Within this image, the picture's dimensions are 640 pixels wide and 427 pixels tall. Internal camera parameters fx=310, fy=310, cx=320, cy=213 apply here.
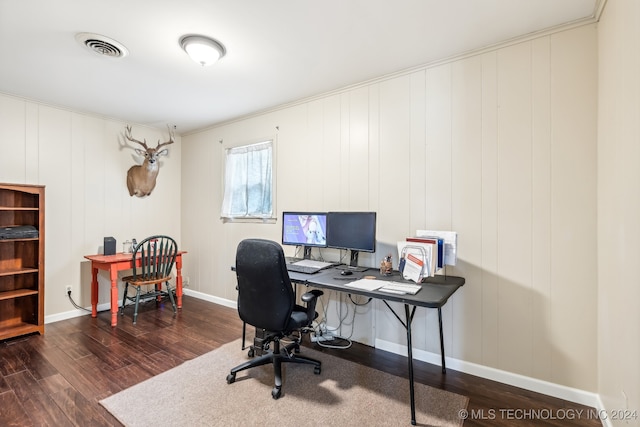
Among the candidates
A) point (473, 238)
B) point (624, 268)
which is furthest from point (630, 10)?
point (473, 238)

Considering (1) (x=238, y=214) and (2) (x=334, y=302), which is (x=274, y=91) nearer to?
(1) (x=238, y=214)

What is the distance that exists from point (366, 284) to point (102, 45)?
253 centimetres

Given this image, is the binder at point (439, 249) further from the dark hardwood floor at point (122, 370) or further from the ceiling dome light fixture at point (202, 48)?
the ceiling dome light fixture at point (202, 48)

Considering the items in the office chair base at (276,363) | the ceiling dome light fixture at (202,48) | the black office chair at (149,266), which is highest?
the ceiling dome light fixture at (202,48)

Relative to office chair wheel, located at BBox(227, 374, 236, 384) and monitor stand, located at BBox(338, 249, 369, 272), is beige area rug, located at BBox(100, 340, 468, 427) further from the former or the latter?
monitor stand, located at BBox(338, 249, 369, 272)

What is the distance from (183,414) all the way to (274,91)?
277 cm

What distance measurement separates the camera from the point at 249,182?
12.7ft

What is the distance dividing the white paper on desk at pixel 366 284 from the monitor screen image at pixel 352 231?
14.3 inches

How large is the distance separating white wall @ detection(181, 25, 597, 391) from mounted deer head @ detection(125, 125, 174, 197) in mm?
2373

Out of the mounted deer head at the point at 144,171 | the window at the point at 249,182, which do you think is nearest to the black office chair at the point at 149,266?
the window at the point at 249,182

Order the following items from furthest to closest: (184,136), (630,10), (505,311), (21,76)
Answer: (184,136) < (21,76) < (505,311) < (630,10)

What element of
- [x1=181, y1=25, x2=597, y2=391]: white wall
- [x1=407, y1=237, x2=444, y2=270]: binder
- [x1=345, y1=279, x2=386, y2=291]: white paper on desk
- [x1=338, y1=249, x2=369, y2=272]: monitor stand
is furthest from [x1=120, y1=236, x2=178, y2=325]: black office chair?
[x1=407, y1=237, x2=444, y2=270]: binder

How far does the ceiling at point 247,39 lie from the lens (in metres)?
1.86

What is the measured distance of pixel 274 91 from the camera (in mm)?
3125
